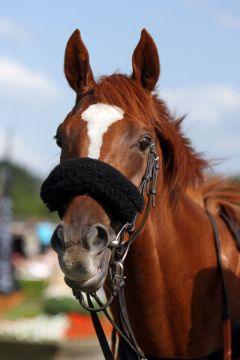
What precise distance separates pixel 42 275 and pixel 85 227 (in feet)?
54.5

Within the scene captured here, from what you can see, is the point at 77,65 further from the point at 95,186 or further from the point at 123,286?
the point at 123,286

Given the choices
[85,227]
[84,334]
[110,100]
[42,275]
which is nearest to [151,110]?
[110,100]

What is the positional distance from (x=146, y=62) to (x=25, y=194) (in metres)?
90.5

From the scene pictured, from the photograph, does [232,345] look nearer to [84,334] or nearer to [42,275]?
[84,334]

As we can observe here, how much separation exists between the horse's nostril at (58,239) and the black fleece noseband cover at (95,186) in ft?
0.73

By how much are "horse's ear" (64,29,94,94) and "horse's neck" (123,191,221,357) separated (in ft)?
2.60

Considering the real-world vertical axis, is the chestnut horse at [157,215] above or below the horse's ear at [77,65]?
below

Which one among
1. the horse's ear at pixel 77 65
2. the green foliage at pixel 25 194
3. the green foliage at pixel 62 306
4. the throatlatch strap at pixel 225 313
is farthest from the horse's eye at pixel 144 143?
the green foliage at pixel 25 194

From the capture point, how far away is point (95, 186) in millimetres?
3412

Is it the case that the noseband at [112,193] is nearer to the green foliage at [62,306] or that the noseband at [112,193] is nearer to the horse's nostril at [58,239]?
the horse's nostril at [58,239]

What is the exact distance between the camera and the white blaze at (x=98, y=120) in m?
3.57

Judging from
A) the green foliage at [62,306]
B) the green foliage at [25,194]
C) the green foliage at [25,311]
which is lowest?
the green foliage at [25,194]

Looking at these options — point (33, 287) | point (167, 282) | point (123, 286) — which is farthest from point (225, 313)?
point (33, 287)

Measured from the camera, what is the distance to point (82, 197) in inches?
135
